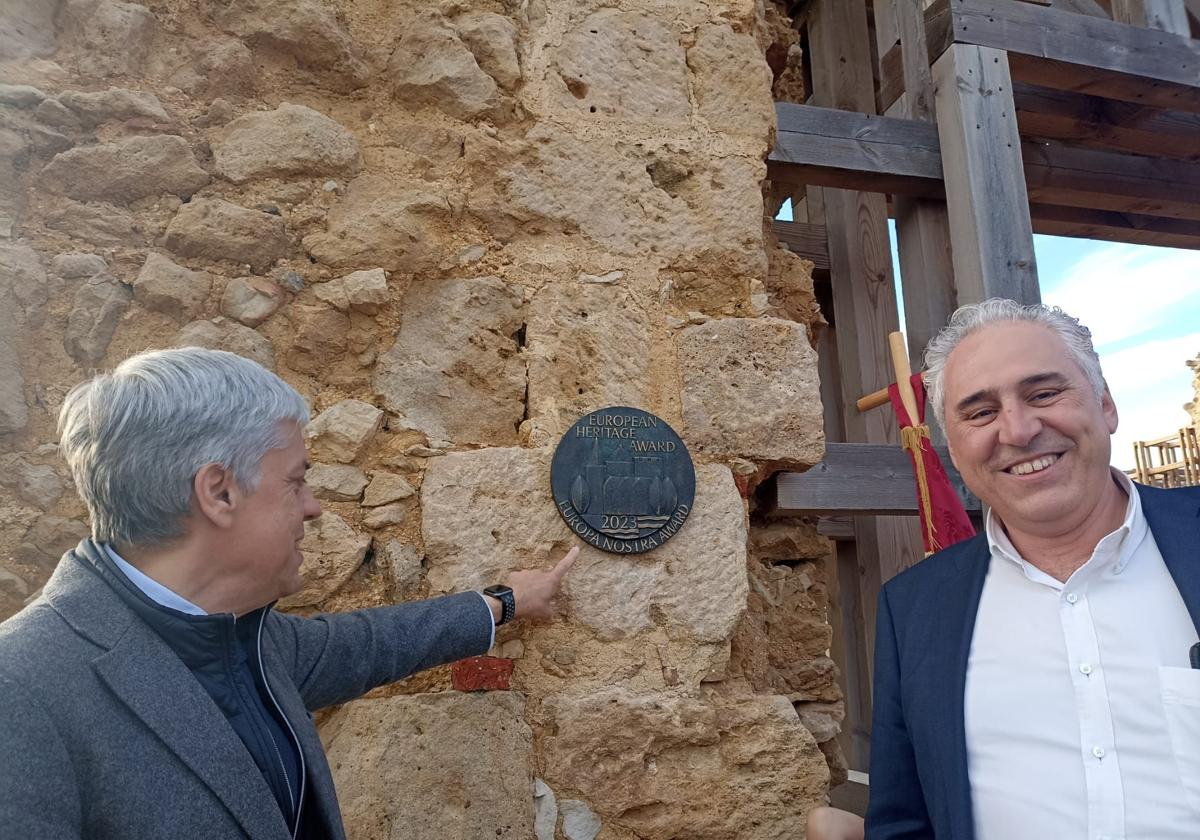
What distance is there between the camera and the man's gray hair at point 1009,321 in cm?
168

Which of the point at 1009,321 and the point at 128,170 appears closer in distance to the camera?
the point at 1009,321

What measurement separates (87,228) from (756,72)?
5.32 ft

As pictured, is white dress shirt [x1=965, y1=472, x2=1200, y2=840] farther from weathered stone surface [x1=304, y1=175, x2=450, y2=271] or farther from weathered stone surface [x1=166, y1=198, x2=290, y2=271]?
weathered stone surface [x1=166, y1=198, x2=290, y2=271]

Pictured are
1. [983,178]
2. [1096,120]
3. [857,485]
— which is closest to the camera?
[857,485]

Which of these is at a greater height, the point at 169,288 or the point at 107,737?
the point at 169,288

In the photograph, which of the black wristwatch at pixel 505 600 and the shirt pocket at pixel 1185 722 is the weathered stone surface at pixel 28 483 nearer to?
the black wristwatch at pixel 505 600

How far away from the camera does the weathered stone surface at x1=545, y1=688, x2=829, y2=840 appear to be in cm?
189

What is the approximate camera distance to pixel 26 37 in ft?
6.31

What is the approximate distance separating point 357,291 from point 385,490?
1.43 feet

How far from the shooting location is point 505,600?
1817 millimetres

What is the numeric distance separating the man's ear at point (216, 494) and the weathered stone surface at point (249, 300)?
0.70 meters

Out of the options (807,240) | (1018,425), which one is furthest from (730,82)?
(807,240)

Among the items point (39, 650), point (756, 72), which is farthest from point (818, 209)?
point (39, 650)

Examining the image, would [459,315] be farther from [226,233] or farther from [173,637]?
[173,637]
